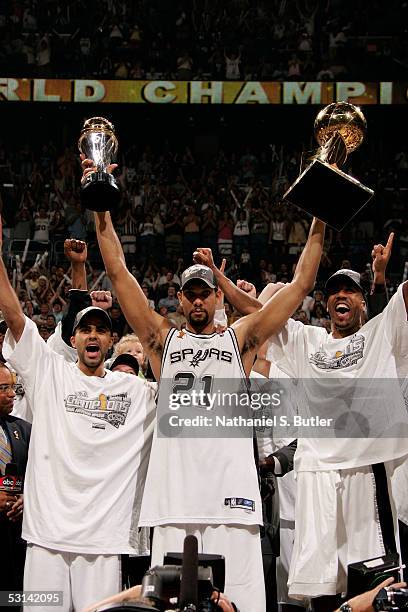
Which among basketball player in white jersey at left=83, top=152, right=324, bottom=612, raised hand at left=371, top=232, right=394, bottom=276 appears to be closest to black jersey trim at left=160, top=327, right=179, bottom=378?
basketball player in white jersey at left=83, top=152, right=324, bottom=612

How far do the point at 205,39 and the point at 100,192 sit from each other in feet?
44.7

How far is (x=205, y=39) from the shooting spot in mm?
17203

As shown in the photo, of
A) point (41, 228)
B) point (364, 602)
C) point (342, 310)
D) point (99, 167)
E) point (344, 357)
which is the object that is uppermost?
point (41, 228)

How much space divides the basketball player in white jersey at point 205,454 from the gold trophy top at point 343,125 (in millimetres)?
851

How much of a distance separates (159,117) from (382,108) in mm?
4181

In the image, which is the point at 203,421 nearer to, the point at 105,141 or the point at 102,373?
the point at 102,373

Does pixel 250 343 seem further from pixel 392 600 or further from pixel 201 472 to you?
pixel 392 600

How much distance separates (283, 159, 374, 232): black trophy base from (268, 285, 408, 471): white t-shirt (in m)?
0.52

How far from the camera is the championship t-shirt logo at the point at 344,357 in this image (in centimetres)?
448

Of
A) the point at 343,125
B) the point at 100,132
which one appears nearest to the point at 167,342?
the point at 100,132

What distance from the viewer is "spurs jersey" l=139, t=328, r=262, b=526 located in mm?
3996

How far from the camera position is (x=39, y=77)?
1630 centimetres

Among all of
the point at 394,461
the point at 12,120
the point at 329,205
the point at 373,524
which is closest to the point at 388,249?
the point at 329,205

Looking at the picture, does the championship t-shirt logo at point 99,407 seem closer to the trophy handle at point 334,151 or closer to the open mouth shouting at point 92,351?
the open mouth shouting at point 92,351
